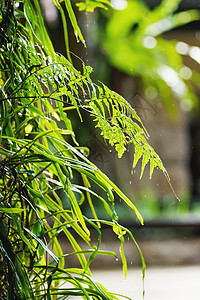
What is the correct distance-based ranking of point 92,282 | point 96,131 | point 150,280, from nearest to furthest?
1. point 92,282
2. point 96,131
3. point 150,280

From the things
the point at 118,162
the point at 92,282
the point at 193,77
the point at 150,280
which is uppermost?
the point at 193,77

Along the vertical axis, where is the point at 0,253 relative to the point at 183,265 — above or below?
above

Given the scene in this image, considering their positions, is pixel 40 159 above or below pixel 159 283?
above

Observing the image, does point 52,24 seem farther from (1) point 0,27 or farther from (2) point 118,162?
(1) point 0,27

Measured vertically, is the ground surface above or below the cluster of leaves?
below

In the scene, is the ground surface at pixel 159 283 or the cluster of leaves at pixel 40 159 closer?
the cluster of leaves at pixel 40 159

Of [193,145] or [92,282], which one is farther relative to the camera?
[193,145]

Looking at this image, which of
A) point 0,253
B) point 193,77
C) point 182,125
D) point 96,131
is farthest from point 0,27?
point 182,125

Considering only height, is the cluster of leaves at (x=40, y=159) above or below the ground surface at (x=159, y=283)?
above

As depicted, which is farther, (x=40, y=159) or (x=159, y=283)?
(x=159, y=283)

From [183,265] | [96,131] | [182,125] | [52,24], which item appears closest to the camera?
[96,131]

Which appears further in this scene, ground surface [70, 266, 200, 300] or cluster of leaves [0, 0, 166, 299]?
ground surface [70, 266, 200, 300]

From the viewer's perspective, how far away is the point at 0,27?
423 millimetres

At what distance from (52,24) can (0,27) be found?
0.80 m
